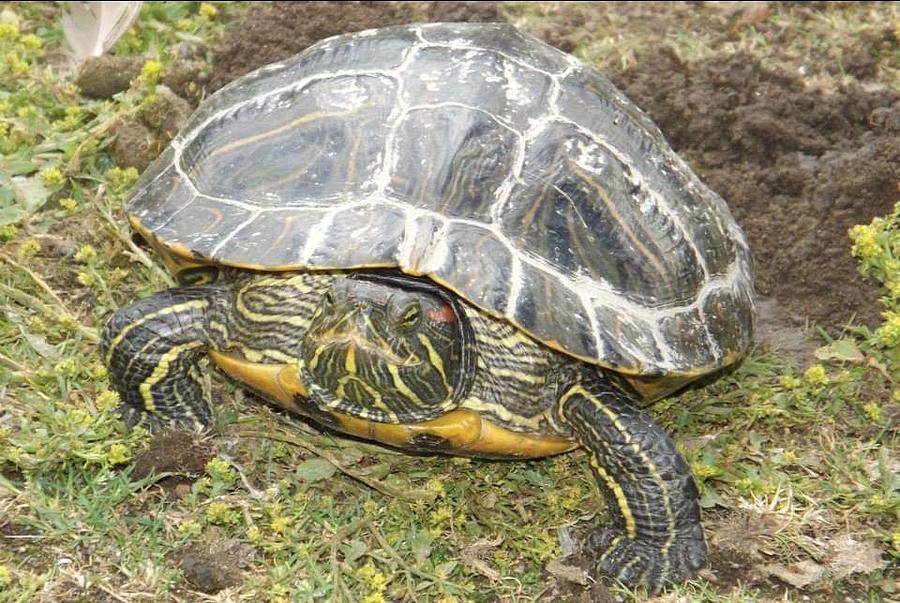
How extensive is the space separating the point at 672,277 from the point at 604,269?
0.47 m

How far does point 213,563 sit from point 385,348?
3.89 ft

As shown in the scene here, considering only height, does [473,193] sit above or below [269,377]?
above

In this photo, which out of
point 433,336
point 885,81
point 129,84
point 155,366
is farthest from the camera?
point 885,81

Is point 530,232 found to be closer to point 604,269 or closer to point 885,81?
point 604,269

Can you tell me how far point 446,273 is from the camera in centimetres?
443

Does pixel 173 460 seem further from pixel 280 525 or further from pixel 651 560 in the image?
pixel 651 560

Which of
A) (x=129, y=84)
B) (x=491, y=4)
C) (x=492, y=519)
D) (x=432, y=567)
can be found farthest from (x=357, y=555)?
(x=491, y=4)

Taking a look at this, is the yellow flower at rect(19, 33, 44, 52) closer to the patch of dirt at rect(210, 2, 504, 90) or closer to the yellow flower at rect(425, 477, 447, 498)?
the patch of dirt at rect(210, 2, 504, 90)

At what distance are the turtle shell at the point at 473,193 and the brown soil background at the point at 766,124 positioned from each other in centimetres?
91

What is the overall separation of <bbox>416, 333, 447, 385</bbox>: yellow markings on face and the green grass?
650 millimetres

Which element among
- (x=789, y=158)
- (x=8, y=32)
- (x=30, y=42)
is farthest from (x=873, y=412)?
(x=8, y=32)

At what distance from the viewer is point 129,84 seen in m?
7.06

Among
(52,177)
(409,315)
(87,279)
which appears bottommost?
(87,279)

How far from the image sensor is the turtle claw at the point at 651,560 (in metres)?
4.88
